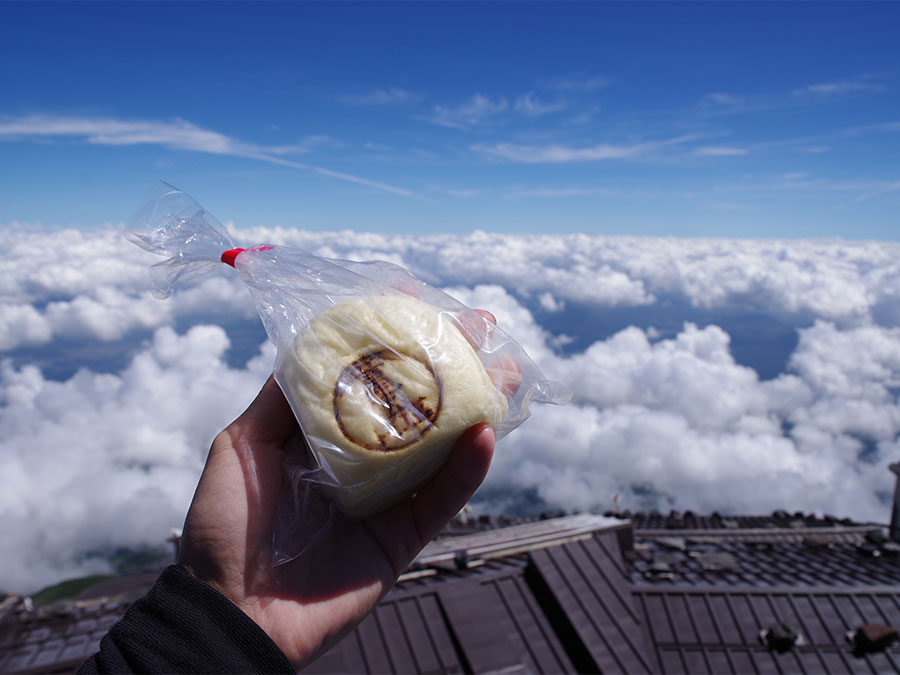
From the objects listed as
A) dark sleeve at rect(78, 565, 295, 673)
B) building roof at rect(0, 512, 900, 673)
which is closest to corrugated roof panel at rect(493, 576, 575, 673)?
building roof at rect(0, 512, 900, 673)

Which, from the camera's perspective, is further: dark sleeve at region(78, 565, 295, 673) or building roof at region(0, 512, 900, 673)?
building roof at region(0, 512, 900, 673)

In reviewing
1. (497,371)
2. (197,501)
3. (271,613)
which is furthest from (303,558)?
(497,371)

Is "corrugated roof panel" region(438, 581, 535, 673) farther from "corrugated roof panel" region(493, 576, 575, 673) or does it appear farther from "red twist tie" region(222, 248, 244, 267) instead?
"red twist tie" region(222, 248, 244, 267)

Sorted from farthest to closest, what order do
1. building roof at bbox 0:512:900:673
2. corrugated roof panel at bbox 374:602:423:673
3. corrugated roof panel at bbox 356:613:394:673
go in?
building roof at bbox 0:512:900:673 → corrugated roof panel at bbox 374:602:423:673 → corrugated roof panel at bbox 356:613:394:673

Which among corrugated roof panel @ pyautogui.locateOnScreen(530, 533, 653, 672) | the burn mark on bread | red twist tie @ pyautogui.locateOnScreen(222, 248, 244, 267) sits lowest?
Result: corrugated roof panel @ pyautogui.locateOnScreen(530, 533, 653, 672)

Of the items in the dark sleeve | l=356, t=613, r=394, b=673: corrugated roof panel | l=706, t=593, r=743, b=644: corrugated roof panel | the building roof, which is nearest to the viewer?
the dark sleeve

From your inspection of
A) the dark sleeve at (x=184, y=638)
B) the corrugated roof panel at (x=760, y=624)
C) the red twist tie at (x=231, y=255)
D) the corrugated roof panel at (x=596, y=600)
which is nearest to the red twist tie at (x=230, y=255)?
the red twist tie at (x=231, y=255)

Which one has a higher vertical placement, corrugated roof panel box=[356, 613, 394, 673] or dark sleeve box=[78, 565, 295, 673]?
dark sleeve box=[78, 565, 295, 673]
